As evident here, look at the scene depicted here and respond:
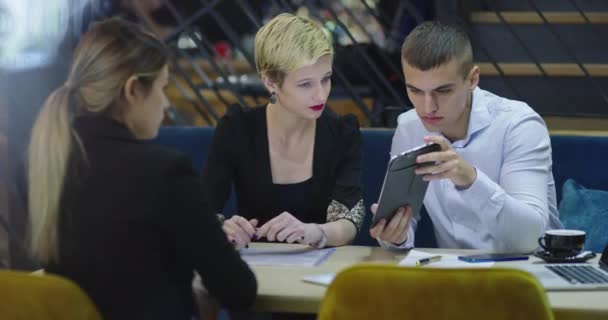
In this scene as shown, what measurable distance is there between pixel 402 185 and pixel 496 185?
0.29 m

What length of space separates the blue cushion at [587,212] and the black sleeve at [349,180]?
736mm

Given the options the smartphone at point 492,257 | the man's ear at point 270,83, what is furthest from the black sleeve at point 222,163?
the smartphone at point 492,257

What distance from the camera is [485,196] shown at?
7.93 ft

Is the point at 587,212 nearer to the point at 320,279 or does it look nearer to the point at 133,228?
the point at 320,279

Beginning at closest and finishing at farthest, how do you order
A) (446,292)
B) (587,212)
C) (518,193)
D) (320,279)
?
(446,292) → (320,279) → (518,193) → (587,212)

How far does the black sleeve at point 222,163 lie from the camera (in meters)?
2.79

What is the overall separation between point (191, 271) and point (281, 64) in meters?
0.93

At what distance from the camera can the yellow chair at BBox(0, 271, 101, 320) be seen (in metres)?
1.70

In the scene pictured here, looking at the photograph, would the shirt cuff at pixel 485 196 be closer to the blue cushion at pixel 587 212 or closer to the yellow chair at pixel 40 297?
the blue cushion at pixel 587 212

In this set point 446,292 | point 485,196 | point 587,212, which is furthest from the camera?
point 587,212

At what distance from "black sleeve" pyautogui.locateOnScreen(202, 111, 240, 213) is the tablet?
58 centimetres

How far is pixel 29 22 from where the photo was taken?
4.32 m

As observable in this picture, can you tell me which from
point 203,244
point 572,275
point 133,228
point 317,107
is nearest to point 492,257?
point 572,275

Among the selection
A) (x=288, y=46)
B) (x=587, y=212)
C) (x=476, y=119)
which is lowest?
(x=587, y=212)
